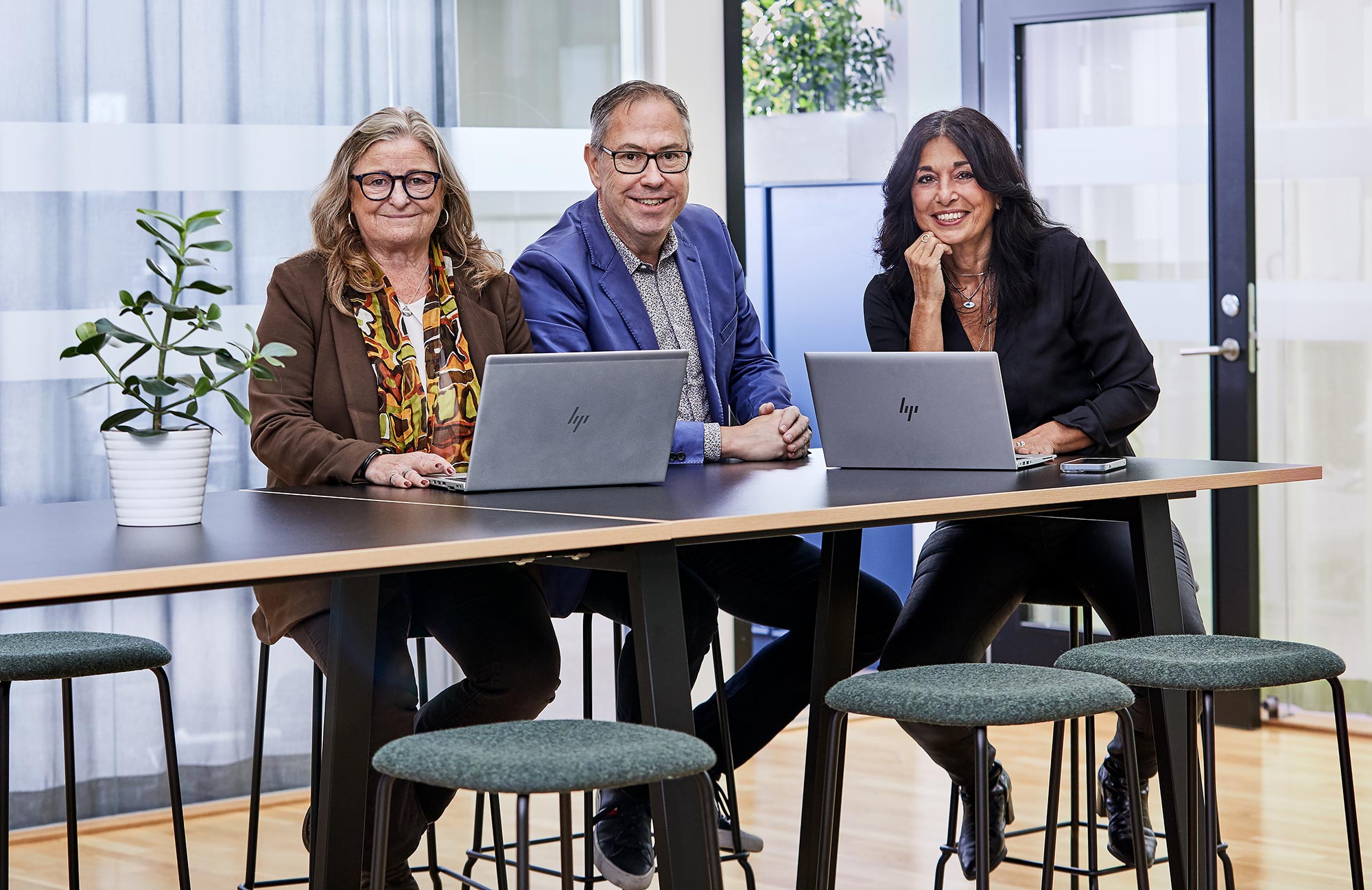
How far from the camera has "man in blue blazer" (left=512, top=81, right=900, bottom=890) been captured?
10.0 ft

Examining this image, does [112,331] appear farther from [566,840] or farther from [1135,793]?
[1135,793]

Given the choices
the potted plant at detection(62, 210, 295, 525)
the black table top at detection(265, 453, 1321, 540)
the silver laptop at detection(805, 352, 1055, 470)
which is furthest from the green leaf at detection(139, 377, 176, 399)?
the silver laptop at detection(805, 352, 1055, 470)

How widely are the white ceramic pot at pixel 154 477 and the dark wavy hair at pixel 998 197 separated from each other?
155cm

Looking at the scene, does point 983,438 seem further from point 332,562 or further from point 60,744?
point 60,744

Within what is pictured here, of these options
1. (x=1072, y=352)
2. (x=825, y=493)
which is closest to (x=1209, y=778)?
(x=825, y=493)

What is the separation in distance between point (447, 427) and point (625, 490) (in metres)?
0.52

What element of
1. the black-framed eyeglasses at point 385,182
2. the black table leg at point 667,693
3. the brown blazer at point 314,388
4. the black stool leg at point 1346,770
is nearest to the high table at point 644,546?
the black table leg at point 667,693

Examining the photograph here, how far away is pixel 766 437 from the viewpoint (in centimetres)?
304

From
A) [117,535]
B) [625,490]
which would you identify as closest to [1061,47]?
[625,490]

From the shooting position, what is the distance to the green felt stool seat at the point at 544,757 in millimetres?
1773

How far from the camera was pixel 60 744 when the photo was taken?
12.4ft

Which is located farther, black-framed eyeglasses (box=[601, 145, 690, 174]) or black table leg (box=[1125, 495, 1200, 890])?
black-framed eyeglasses (box=[601, 145, 690, 174])

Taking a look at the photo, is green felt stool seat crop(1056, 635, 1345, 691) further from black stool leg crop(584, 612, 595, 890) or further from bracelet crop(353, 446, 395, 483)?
bracelet crop(353, 446, 395, 483)

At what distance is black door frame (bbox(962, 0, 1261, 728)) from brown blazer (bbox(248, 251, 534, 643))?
2.41m
